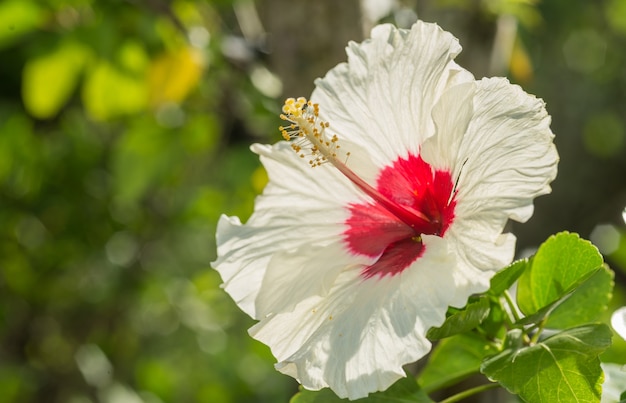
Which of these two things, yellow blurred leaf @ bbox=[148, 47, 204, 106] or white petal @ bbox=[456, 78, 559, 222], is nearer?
white petal @ bbox=[456, 78, 559, 222]

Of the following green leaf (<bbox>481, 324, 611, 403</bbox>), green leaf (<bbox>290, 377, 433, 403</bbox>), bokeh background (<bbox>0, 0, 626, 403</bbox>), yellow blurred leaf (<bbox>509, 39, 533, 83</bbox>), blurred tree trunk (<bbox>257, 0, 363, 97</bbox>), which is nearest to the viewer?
green leaf (<bbox>481, 324, 611, 403</bbox>)

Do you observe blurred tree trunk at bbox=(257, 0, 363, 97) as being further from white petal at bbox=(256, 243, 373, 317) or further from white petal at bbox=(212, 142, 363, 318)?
white petal at bbox=(256, 243, 373, 317)

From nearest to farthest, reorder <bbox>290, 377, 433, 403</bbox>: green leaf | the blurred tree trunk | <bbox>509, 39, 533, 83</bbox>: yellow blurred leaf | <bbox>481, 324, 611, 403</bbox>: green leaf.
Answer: <bbox>481, 324, 611, 403</bbox>: green leaf, <bbox>290, 377, 433, 403</bbox>: green leaf, the blurred tree trunk, <bbox>509, 39, 533, 83</bbox>: yellow blurred leaf

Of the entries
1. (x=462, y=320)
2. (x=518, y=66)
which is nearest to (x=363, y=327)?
(x=462, y=320)

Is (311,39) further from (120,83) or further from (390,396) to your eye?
(390,396)

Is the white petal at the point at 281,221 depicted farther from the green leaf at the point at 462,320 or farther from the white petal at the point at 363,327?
the green leaf at the point at 462,320

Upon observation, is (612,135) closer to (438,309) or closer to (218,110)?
(218,110)

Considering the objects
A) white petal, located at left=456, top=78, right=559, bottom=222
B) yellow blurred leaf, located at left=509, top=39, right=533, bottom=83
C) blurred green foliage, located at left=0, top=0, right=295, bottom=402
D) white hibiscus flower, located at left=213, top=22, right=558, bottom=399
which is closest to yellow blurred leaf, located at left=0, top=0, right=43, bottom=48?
blurred green foliage, located at left=0, top=0, right=295, bottom=402

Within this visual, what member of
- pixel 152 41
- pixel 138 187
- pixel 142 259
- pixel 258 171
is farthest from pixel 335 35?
pixel 142 259
